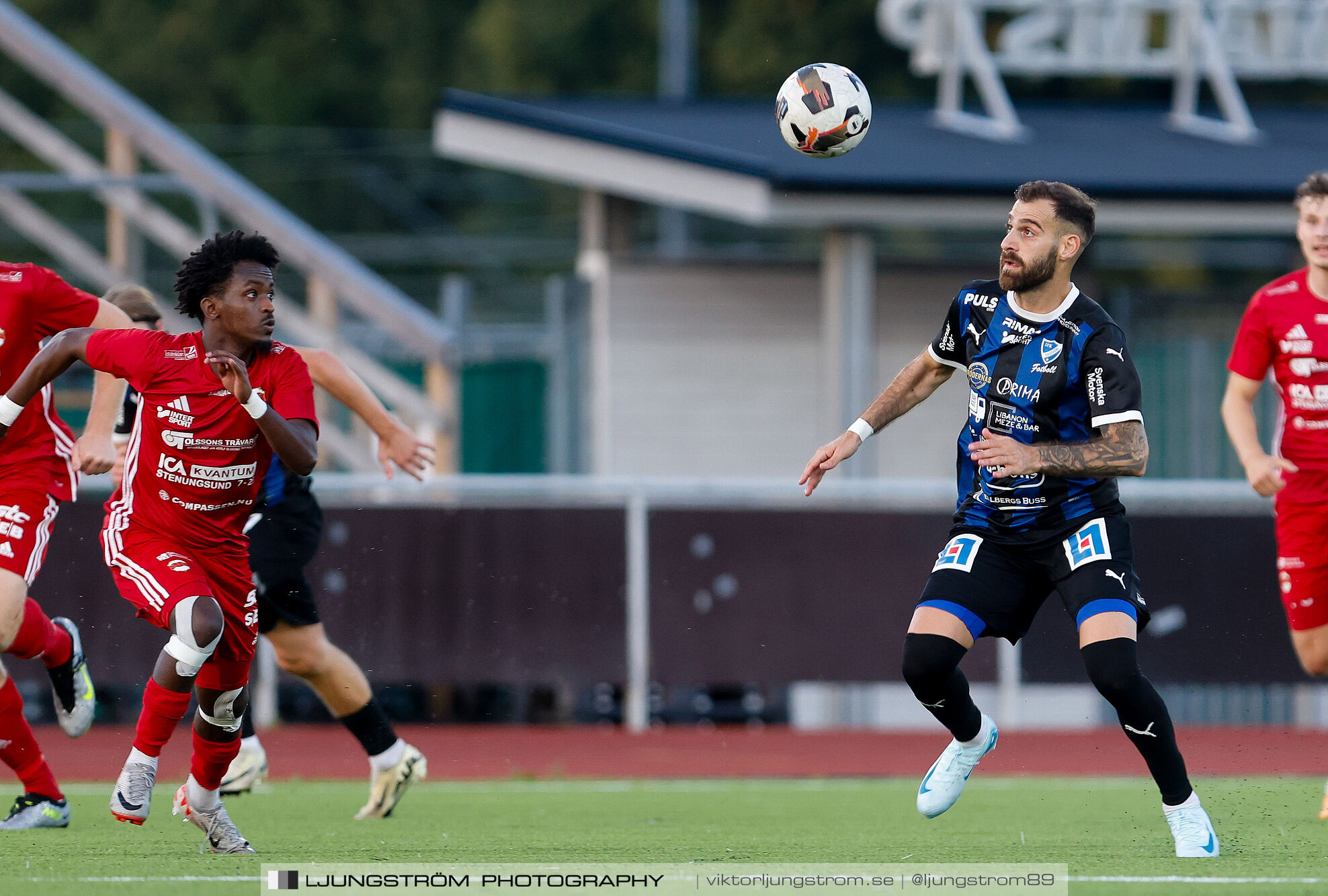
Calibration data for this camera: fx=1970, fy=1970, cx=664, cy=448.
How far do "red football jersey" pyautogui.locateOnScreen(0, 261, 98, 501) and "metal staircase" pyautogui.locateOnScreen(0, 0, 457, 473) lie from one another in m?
7.84

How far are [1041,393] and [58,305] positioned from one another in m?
3.56

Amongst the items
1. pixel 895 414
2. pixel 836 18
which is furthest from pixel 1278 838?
pixel 836 18

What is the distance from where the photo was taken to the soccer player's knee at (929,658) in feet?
20.7

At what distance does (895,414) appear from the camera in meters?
6.77

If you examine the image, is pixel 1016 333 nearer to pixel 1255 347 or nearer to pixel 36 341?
pixel 1255 347

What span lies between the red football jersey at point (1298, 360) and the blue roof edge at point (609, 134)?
620 centimetres

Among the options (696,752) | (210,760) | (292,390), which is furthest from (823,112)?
(696,752)

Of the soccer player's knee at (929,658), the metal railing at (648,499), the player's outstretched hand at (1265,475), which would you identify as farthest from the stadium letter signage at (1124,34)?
the soccer player's knee at (929,658)

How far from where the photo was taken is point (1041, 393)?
6.32m

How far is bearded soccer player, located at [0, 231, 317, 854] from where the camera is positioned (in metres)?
6.23

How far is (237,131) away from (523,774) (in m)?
30.0

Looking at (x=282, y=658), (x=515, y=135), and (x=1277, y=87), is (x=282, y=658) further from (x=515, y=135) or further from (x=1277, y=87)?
(x=1277, y=87)

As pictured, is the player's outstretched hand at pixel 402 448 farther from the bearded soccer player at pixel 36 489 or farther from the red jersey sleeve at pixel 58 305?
the red jersey sleeve at pixel 58 305

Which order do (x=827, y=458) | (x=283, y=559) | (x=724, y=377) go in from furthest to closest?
1. (x=724, y=377)
2. (x=283, y=559)
3. (x=827, y=458)
